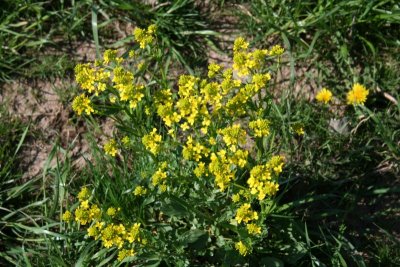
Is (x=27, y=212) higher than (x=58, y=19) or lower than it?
lower

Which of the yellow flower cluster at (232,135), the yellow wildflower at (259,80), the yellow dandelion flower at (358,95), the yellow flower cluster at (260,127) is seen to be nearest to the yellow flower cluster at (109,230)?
the yellow flower cluster at (232,135)

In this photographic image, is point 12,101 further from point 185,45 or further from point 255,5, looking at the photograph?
point 255,5

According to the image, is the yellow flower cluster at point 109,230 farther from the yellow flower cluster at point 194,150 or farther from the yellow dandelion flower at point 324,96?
the yellow dandelion flower at point 324,96

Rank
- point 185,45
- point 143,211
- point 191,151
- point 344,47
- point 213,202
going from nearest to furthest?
point 191,151
point 213,202
point 143,211
point 344,47
point 185,45

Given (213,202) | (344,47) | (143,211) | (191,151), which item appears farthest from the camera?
(344,47)

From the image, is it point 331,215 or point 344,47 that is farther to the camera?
point 344,47

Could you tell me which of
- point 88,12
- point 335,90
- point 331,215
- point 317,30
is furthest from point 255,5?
point 331,215

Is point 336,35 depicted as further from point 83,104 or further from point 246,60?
point 83,104
